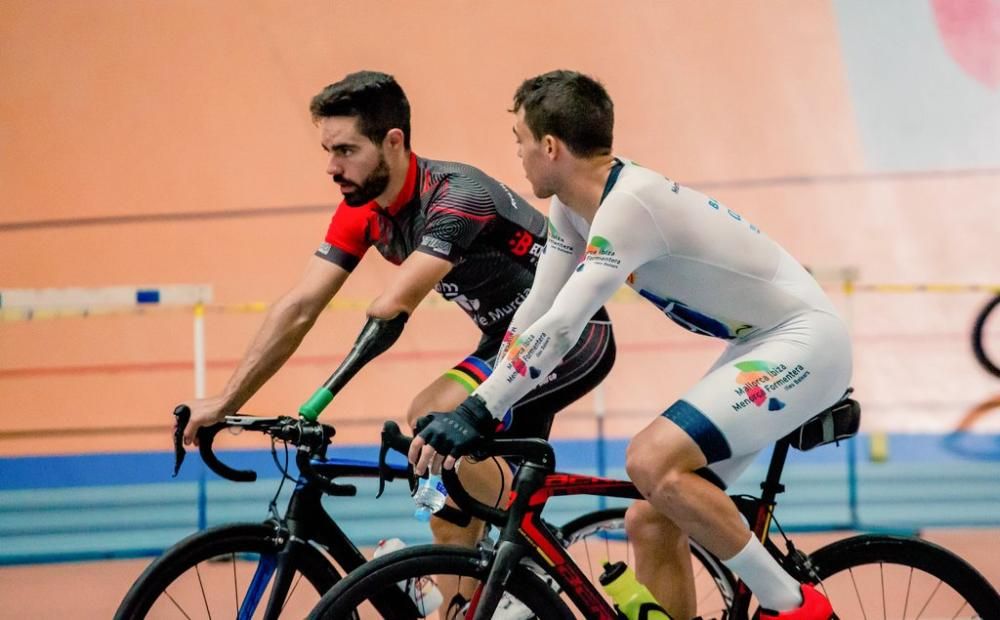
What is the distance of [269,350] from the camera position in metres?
2.84

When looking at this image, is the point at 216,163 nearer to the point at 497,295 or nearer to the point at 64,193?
the point at 64,193

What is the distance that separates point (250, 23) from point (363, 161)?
4.99 meters

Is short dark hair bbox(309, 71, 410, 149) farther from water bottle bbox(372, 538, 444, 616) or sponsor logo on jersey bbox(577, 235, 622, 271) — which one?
water bottle bbox(372, 538, 444, 616)

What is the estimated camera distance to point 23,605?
4.22 metres

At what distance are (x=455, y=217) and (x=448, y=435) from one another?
30.3 inches

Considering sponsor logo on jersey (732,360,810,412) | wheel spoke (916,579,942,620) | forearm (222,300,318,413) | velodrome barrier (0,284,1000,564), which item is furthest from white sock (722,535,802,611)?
velodrome barrier (0,284,1000,564)

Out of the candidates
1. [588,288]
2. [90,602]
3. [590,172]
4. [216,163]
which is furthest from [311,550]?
[216,163]

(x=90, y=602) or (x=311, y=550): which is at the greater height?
(x=311, y=550)

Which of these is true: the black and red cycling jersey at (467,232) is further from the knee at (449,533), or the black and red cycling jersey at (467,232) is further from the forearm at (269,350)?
the knee at (449,533)

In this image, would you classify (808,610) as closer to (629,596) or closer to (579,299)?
(629,596)

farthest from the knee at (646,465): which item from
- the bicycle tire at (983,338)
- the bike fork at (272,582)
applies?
the bicycle tire at (983,338)

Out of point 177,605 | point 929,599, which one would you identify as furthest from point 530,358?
point 929,599

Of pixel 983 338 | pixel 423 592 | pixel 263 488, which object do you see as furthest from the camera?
pixel 983 338

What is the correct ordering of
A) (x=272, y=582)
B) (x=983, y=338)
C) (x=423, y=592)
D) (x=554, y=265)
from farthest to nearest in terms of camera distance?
(x=983, y=338)
(x=554, y=265)
(x=272, y=582)
(x=423, y=592)
